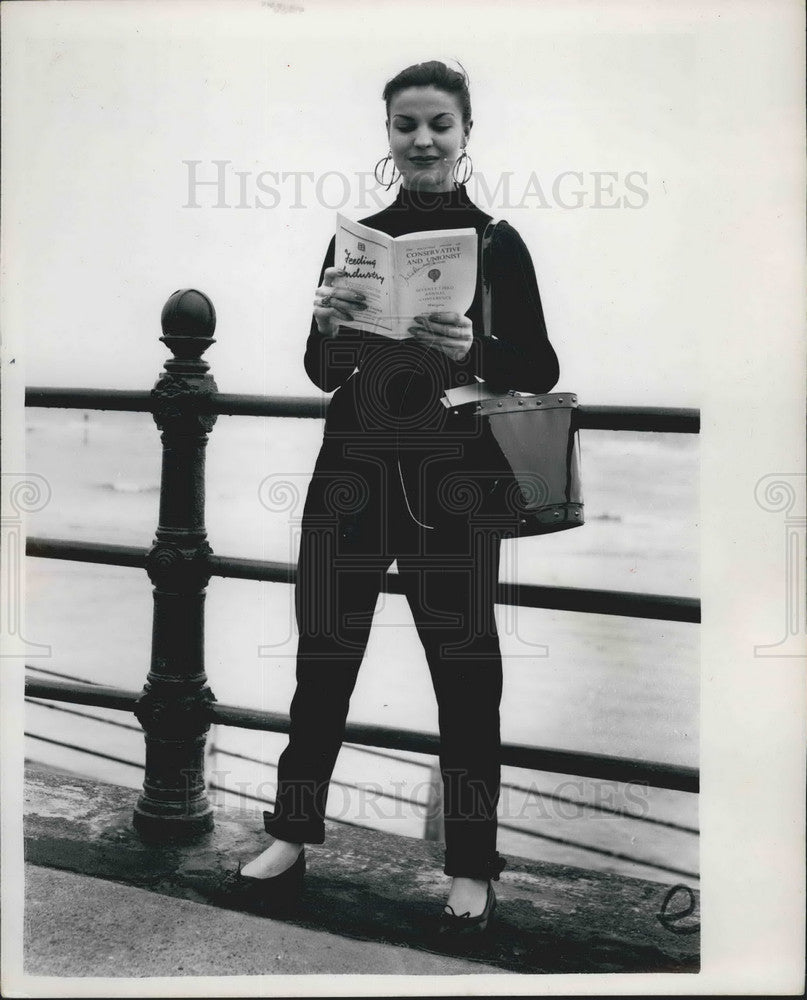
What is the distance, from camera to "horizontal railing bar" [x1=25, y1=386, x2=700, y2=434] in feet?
7.15

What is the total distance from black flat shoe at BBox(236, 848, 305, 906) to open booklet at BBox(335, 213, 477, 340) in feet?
3.93

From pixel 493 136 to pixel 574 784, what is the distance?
5.06ft

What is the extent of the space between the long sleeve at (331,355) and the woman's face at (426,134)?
0.86 ft

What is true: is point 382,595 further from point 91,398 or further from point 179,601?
point 91,398

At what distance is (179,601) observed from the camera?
2.52m

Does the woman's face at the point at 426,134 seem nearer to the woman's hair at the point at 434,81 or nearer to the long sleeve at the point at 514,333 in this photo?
the woman's hair at the point at 434,81

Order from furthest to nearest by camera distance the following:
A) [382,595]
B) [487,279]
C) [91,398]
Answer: [91,398], [382,595], [487,279]

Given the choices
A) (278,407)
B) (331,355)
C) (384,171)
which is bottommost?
(278,407)

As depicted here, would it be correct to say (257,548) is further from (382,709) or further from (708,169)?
(708,169)

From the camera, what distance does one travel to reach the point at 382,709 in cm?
240

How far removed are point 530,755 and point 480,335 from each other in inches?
37.1

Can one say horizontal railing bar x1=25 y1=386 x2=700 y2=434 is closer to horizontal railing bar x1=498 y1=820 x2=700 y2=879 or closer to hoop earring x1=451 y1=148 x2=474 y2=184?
hoop earring x1=451 y1=148 x2=474 y2=184

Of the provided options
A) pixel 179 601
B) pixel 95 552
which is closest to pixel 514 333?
pixel 179 601

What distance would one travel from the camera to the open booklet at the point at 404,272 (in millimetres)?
1920
